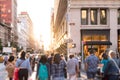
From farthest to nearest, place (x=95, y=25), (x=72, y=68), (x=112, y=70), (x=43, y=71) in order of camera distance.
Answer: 1. (x=95, y=25)
2. (x=72, y=68)
3. (x=43, y=71)
4. (x=112, y=70)

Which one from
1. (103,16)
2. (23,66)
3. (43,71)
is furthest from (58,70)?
(103,16)

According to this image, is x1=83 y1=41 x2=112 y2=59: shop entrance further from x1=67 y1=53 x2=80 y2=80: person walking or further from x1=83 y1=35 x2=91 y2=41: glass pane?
x1=67 y1=53 x2=80 y2=80: person walking

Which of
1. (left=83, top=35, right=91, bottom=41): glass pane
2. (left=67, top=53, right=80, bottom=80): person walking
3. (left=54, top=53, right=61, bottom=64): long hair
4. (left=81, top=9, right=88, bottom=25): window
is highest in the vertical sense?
(left=81, top=9, right=88, bottom=25): window

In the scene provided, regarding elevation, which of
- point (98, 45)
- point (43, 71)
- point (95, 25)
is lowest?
point (43, 71)

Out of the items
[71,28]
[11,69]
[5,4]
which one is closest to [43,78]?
[11,69]

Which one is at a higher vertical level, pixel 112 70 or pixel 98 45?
pixel 98 45

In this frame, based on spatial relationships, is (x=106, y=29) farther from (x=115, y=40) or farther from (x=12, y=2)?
(x=12, y=2)

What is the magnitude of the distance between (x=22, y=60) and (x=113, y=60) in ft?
15.0

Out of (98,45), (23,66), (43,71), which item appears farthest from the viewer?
(98,45)

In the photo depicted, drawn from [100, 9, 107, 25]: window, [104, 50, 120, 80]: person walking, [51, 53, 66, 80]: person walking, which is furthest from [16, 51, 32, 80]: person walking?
[100, 9, 107, 25]: window

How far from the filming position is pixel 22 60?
15.7 metres

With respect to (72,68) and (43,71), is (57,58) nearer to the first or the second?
(43,71)

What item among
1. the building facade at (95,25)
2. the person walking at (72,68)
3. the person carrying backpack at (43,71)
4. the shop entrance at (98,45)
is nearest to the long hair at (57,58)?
the person carrying backpack at (43,71)

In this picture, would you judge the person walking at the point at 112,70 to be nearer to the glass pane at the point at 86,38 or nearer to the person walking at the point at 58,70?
the person walking at the point at 58,70
